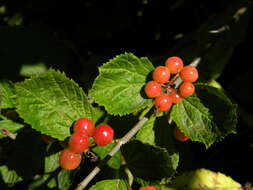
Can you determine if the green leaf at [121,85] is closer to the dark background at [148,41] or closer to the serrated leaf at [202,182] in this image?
the dark background at [148,41]

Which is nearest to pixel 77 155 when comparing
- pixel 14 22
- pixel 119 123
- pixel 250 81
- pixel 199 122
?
pixel 119 123

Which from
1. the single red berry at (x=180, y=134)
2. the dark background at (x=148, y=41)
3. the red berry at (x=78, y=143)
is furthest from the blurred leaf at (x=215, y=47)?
the red berry at (x=78, y=143)

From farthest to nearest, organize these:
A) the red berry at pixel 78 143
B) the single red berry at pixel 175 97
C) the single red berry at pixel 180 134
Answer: the single red berry at pixel 180 134 → the single red berry at pixel 175 97 → the red berry at pixel 78 143

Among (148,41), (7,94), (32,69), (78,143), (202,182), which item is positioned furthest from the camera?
(148,41)

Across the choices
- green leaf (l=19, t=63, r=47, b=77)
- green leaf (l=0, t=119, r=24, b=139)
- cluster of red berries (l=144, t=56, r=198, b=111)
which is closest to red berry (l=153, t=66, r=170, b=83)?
cluster of red berries (l=144, t=56, r=198, b=111)

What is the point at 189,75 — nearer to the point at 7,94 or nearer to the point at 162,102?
the point at 162,102

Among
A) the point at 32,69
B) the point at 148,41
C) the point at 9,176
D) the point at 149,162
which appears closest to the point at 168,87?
the point at 149,162
